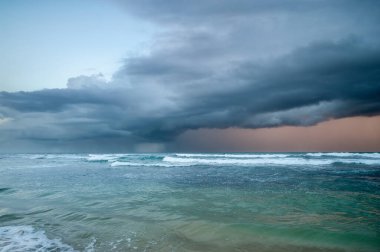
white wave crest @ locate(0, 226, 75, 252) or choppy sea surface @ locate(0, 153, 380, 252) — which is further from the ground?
choppy sea surface @ locate(0, 153, 380, 252)

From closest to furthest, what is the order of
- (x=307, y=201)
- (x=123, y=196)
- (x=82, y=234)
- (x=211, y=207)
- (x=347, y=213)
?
1. (x=82, y=234)
2. (x=347, y=213)
3. (x=211, y=207)
4. (x=307, y=201)
5. (x=123, y=196)

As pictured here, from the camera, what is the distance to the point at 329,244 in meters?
5.95

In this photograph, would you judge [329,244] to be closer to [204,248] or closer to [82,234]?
[204,248]

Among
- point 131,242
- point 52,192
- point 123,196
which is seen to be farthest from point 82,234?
point 52,192

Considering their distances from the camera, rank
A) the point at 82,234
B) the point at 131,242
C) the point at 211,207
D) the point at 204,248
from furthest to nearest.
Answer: the point at 211,207 → the point at 82,234 → the point at 131,242 → the point at 204,248

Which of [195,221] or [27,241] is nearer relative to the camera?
[27,241]

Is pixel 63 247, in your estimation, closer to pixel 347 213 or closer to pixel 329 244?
pixel 329 244

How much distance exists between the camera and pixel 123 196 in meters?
12.2

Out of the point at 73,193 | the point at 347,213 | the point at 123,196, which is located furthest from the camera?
the point at 73,193

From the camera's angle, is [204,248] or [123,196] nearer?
[204,248]

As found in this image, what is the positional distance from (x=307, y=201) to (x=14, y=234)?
9967mm

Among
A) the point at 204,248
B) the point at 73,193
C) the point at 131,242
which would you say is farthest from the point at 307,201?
the point at 73,193

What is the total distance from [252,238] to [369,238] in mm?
→ 2838

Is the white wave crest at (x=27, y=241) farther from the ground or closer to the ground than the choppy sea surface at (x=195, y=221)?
closer to the ground
